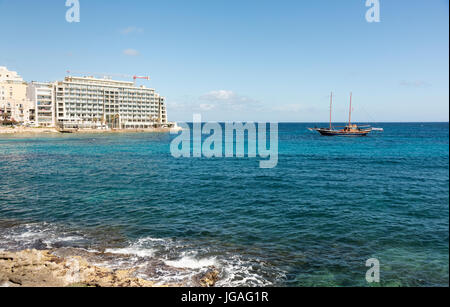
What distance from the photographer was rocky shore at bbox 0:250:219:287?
12.2 metres

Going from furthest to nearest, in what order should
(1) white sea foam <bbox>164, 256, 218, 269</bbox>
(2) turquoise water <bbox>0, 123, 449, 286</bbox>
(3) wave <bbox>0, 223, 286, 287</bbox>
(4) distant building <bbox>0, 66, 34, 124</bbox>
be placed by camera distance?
(4) distant building <bbox>0, 66, 34, 124</bbox> → (1) white sea foam <bbox>164, 256, 218, 269</bbox> → (2) turquoise water <bbox>0, 123, 449, 286</bbox> → (3) wave <bbox>0, 223, 286, 287</bbox>

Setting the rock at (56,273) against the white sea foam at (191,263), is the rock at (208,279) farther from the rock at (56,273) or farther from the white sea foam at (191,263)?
the rock at (56,273)

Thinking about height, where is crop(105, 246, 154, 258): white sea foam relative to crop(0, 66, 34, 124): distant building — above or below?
below

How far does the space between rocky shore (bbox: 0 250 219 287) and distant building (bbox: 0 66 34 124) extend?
173994 mm

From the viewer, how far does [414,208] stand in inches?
950

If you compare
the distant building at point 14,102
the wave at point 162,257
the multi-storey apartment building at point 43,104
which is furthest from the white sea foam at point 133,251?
the distant building at point 14,102

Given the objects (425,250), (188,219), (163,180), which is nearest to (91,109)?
(163,180)

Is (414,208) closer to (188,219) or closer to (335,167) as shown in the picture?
(188,219)

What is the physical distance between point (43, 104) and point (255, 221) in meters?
181

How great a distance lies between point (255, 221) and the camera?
21.7 metres

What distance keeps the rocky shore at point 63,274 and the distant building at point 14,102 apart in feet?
571

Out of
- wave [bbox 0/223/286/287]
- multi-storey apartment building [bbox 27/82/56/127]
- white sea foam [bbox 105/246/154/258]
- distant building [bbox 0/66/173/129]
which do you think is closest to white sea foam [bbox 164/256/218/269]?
wave [bbox 0/223/286/287]

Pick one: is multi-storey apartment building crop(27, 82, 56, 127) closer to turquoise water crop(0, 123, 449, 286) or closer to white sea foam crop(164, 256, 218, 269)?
turquoise water crop(0, 123, 449, 286)

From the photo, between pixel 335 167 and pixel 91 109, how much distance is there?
176 meters
